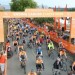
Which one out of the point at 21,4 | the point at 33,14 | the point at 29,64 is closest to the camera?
the point at 29,64

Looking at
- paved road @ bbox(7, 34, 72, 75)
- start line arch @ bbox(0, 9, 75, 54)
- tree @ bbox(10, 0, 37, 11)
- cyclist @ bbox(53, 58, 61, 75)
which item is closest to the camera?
cyclist @ bbox(53, 58, 61, 75)

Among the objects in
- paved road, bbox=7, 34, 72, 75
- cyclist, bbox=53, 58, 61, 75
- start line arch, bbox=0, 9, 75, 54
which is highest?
start line arch, bbox=0, 9, 75, 54

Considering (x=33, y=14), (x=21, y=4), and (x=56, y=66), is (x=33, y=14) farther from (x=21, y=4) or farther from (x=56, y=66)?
(x=21, y=4)

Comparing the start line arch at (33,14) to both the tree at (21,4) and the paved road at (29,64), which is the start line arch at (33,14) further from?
the tree at (21,4)

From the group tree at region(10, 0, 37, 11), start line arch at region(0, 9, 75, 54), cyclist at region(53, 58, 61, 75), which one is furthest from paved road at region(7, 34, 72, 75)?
tree at region(10, 0, 37, 11)

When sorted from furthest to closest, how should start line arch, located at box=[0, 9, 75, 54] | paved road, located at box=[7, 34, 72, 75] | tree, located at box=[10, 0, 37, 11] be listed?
tree, located at box=[10, 0, 37, 11] < start line arch, located at box=[0, 9, 75, 54] < paved road, located at box=[7, 34, 72, 75]

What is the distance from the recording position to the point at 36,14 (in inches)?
1091

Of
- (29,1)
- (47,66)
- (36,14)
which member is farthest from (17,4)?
(47,66)

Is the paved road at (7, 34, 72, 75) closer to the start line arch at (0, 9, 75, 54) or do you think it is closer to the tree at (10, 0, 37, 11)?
the start line arch at (0, 9, 75, 54)

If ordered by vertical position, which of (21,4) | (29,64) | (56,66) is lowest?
(21,4)

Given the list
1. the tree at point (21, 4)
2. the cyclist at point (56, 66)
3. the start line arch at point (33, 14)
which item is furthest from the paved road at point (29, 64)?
the tree at point (21, 4)

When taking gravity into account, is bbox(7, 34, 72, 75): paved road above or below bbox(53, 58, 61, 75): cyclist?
below

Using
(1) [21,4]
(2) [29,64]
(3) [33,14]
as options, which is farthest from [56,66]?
(1) [21,4]

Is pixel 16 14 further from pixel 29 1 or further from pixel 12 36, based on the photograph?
pixel 29 1
